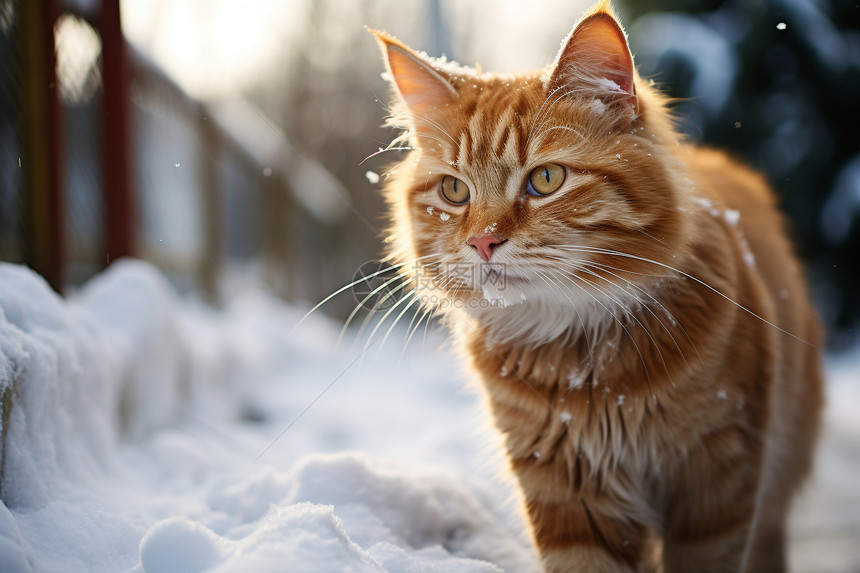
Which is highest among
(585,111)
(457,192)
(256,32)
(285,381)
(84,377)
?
(256,32)

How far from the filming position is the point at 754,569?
2064 millimetres

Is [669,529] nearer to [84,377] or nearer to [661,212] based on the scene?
[661,212]

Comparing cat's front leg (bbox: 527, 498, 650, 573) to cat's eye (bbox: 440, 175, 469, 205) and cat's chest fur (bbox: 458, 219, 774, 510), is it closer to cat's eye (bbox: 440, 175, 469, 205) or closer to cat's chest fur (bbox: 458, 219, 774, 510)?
cat's chest fur (bbox: 458, 219, 774, 510)

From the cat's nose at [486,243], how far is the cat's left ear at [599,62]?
1.31ft

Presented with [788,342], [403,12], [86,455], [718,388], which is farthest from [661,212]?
[403,12]

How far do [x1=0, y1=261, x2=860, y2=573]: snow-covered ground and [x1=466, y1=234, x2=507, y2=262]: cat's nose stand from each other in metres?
0.58

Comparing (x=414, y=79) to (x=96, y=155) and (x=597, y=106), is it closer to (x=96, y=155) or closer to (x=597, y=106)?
(x=597, y=106)

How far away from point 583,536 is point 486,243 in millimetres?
766

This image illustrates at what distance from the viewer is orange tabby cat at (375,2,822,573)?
1.32 metres

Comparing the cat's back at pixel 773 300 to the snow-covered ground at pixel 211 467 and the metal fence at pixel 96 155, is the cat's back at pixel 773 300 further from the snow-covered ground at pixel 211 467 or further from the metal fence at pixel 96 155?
the metal fence at pixel 96 155

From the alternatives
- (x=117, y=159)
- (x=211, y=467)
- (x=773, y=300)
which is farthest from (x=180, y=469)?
(x=773, y=300)

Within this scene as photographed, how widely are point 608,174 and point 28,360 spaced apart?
131 cm

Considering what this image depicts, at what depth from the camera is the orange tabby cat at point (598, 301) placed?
52.0 inches

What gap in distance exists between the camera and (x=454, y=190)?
1.52 meters
